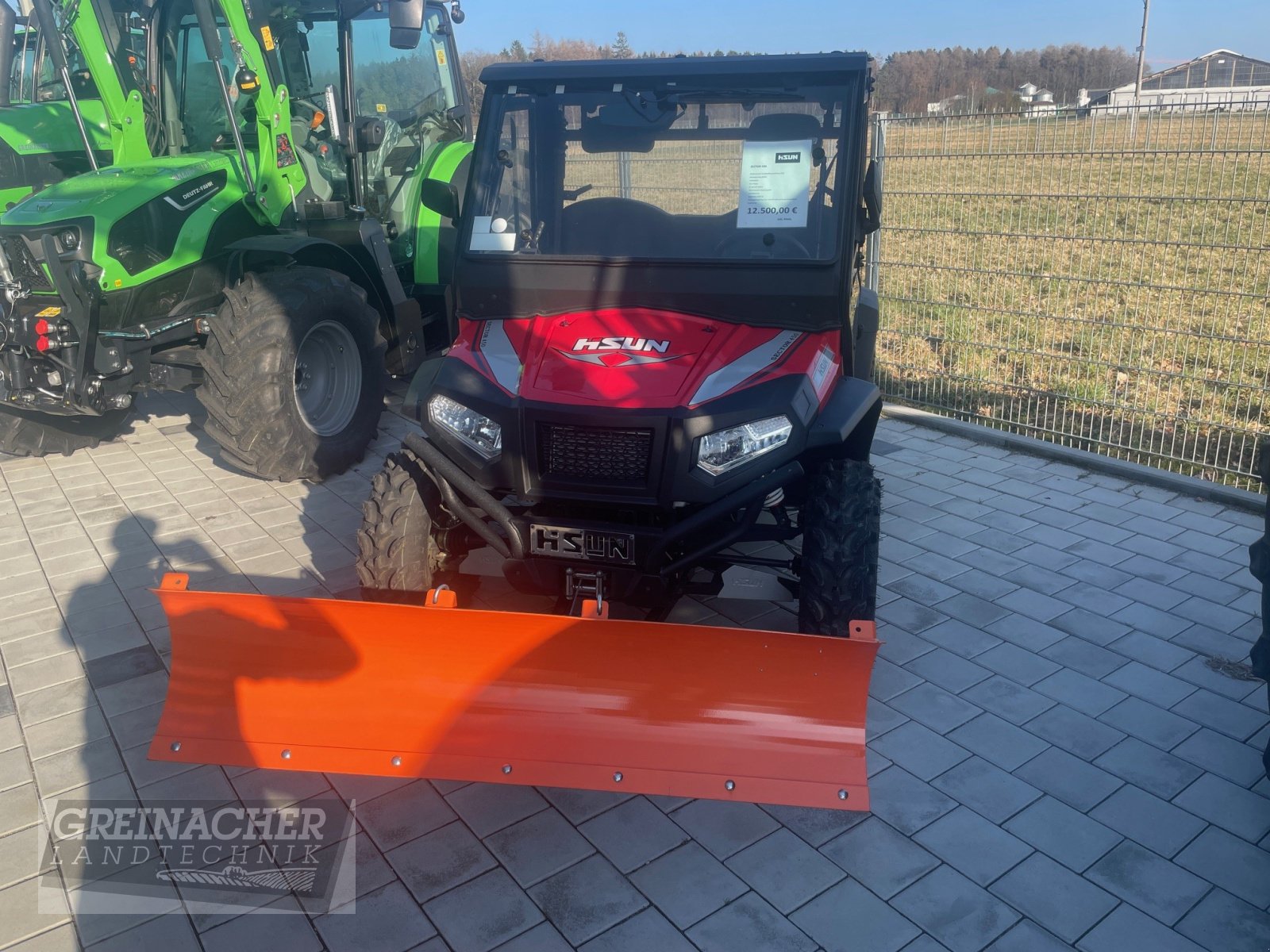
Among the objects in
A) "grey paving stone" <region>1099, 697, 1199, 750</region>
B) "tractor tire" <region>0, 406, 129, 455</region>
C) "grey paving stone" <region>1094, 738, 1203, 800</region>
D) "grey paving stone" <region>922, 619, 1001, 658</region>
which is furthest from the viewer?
"tractor tire" <region>0, 406, 129, 455</region>

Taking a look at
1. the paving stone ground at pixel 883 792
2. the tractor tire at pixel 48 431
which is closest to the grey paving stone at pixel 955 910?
the paving stone ground at pixel 883 792

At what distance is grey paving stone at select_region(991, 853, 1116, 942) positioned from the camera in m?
2.63

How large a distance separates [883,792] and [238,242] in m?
4.55

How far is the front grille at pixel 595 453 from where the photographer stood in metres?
3.23

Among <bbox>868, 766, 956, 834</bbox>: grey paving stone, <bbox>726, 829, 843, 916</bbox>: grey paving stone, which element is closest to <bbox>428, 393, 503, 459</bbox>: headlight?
<bbox>726, 829, 843, 916</bbox>: grey paving stone

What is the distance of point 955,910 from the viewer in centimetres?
268

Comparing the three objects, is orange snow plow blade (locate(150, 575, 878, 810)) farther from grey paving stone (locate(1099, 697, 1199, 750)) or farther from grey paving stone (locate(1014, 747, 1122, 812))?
grey paving stone (locate(1099, 697, 1199, 750))

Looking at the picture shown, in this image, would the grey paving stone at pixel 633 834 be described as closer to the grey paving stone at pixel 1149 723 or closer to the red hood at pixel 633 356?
the red hood at pixel 633 356

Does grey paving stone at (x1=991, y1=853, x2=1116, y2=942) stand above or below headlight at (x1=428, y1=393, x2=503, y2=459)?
below

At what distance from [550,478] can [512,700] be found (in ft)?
2.39

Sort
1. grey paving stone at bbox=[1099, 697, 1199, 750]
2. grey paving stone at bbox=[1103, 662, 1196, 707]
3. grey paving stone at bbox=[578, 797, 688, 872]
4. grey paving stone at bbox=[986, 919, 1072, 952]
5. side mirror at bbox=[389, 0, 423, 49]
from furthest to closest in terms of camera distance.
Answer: side mirror at bbox=[389, 0, 423, 49]
grey paving stone at bbox=[1103, 662, 1196, 707]
grey paving stone at bbox=[1099, 697, 1199, 750]
grey paving stone at bbox=[578, 797, 688, 872]
grey paving stone at bbox=[986, 919, 1072, 952]

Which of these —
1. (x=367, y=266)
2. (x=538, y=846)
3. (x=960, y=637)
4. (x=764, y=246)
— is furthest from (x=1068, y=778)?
(x=367, y=266)

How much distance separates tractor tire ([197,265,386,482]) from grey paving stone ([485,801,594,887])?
3081 mm

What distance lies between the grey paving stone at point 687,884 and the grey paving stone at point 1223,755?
163 cm
